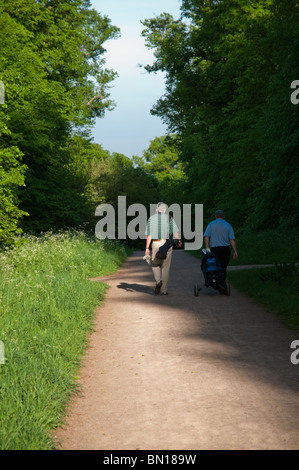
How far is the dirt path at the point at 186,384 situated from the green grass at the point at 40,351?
8.9 inches

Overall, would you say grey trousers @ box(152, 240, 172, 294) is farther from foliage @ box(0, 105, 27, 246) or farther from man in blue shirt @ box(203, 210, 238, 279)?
foliage @ box(0, 105, 27, 246)

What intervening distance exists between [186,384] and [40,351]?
73.3 inches

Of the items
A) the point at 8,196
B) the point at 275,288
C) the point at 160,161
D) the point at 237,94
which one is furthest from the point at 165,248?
the point at 160,161

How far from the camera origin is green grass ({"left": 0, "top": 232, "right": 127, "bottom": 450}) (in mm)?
4293

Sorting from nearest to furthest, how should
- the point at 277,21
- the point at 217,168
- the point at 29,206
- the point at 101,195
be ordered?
the point at 277,21 < the point at 29,206 < the point at 217,168 < the point at 101,195

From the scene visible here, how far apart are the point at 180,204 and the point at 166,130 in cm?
1341

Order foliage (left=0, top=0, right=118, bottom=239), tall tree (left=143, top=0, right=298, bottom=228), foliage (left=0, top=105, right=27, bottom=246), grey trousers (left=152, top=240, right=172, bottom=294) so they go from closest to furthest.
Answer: grey trousers (left=152, top=240, right=172, bottom=294)
foliage (left=0, top=105, right=27, bottom=246)
tall tree (left=143, top=0, right=298, bottom=228)
foliage (left=0, top=0, right=118, bottom=239)

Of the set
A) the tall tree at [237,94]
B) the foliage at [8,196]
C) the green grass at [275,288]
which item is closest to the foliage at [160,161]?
the tall tree at [237,94]

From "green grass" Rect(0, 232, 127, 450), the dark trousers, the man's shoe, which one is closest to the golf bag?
the man's shoe

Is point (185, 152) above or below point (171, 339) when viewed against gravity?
above

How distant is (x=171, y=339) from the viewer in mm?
7688

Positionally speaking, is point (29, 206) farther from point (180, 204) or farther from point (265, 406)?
point (180, 204)

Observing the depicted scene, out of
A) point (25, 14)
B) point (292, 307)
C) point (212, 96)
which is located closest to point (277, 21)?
point (212, 96)

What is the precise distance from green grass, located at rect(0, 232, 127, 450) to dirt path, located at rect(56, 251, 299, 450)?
0.23m
